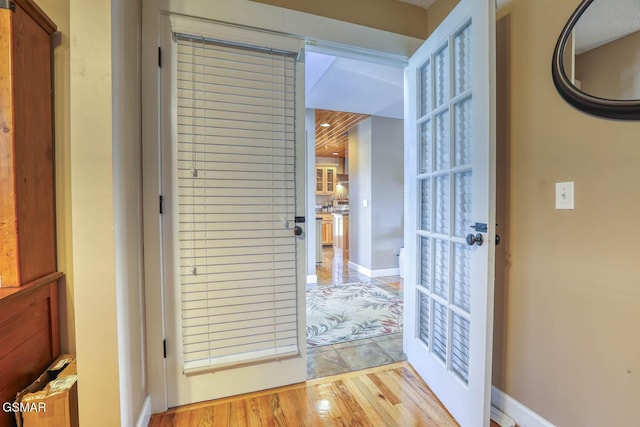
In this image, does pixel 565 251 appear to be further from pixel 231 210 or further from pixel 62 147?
pixel 62 147

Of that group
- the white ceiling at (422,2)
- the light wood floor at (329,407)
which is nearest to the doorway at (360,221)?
the light wood floor at (329,407)

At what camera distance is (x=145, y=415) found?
54.5 inches

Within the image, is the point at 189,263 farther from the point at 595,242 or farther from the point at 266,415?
the point at 595,242

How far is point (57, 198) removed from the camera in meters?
1.28

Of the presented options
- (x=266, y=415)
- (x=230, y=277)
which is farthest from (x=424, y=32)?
(x=266, y=415)

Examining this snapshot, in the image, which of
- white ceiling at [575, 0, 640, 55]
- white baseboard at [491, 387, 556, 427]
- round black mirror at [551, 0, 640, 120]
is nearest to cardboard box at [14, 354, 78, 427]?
white baseboard at [491, 387, 556, 427]

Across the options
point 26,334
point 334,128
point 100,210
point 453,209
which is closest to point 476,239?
point 453,209

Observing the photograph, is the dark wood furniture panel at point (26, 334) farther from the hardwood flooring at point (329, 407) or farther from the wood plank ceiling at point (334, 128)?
the wood plank ceiling at point (334, 128)

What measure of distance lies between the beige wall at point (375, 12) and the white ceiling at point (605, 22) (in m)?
1.07

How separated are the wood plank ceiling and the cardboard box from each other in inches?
150

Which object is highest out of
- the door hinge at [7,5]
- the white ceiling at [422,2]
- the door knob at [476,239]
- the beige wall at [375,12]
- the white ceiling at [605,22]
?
the white ceiling at [422,2]

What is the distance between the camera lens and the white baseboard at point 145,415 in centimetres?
132

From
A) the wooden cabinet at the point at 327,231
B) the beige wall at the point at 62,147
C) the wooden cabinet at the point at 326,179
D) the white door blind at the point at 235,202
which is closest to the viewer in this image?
the beige wall at the point at 62,147

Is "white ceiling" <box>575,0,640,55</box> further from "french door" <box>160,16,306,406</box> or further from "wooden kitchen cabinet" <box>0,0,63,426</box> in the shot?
"wooden kitchen cabinet" <box>0,0,63,426</box>
